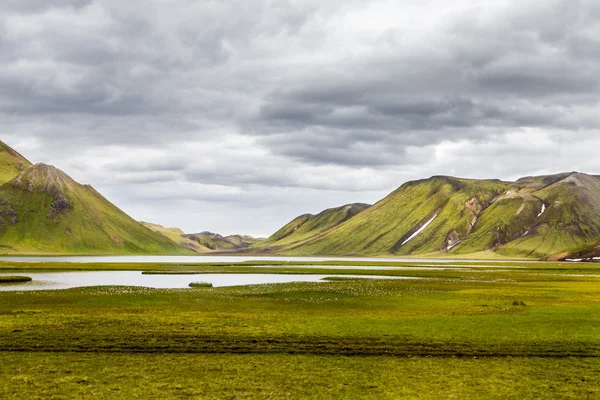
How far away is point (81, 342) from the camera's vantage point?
1300 inches

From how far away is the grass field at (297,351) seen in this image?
23.8 m

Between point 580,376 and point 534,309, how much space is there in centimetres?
2849

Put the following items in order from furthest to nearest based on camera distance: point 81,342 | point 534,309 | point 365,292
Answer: point 365,292
point 534,309
point 81,342

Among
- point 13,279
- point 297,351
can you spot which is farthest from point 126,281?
point 297,351

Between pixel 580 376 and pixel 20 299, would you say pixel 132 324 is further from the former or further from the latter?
pixel 580 376

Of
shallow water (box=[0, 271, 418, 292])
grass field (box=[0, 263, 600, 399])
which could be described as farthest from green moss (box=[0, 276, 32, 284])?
grass field (box=[0, 263, 600, 399])

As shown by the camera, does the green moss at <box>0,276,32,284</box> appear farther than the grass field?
Yes

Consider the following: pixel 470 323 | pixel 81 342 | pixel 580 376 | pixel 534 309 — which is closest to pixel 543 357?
pixel 580 376

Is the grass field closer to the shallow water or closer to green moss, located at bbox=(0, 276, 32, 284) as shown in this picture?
the shallow water

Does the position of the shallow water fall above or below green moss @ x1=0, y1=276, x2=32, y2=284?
below

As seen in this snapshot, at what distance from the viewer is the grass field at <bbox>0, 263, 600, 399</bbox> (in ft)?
78.2

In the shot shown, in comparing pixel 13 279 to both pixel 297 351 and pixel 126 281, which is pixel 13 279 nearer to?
pixel 126 281

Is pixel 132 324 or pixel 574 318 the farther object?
pixel 574 318

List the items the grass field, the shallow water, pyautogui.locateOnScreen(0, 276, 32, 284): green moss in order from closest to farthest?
the grass field → the shallow water → pyautogui.locateOnScreen(0, 276, 32, 284): green moss
